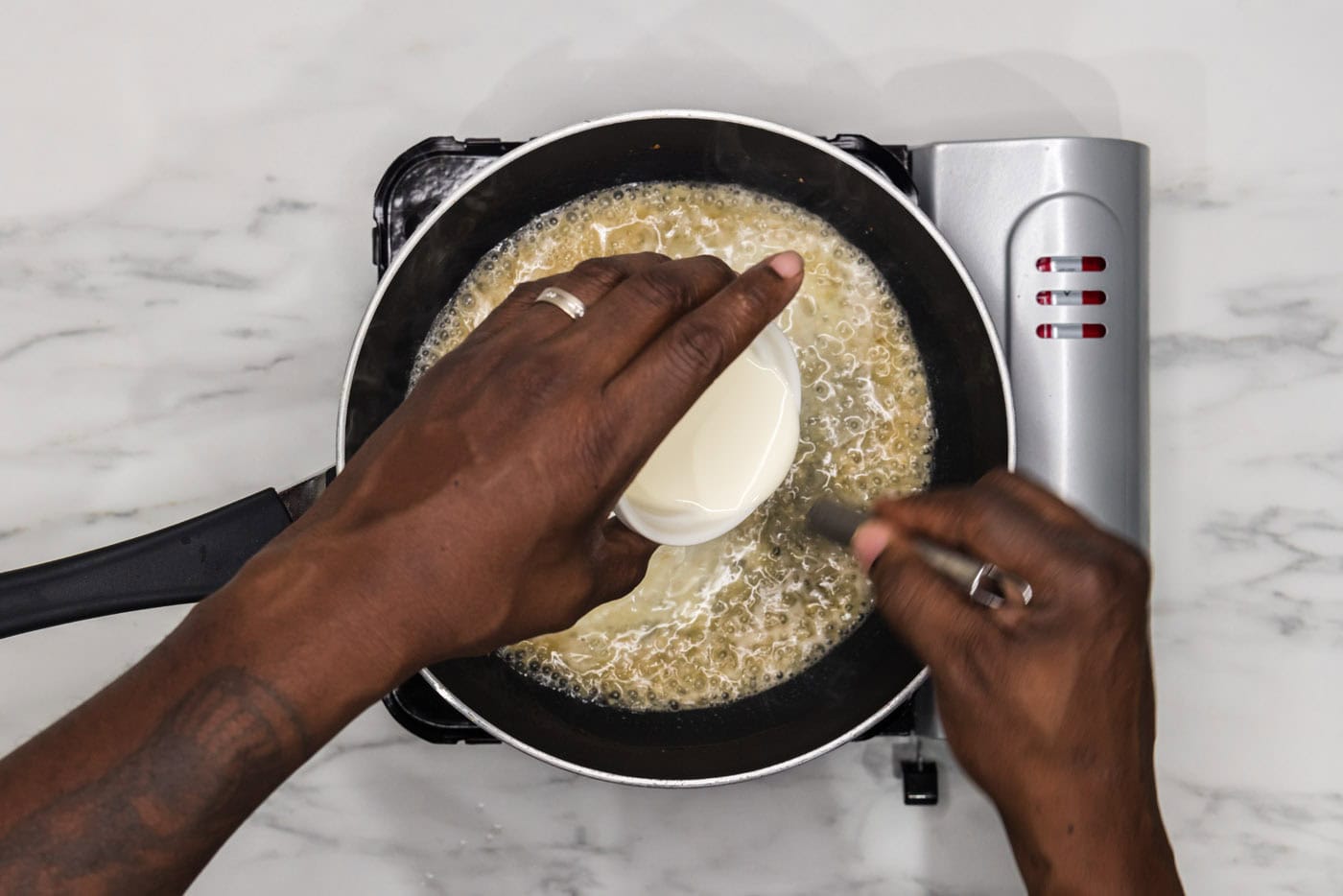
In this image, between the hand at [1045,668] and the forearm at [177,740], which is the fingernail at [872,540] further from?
the forearm at [177,740]

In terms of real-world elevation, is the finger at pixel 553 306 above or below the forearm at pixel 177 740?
above

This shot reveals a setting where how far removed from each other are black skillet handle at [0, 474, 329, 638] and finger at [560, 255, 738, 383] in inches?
9.6

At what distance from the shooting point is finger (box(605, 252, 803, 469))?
17.3 inches

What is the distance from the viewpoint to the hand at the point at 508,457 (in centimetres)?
43

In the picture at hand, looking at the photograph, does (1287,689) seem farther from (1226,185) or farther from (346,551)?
(346,551)

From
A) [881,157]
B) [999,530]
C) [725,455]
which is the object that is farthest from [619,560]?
[881,157]

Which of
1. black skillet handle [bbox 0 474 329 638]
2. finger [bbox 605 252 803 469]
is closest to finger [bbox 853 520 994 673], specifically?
finger [bbox 605 252 803 469]

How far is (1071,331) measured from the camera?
2.09 feet

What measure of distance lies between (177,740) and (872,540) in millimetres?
308

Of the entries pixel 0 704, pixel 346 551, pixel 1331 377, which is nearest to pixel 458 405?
pixel 346 551

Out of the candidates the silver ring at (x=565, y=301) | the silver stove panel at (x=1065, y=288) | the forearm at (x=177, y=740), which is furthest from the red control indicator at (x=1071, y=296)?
the forearm at (x=177, y=740)

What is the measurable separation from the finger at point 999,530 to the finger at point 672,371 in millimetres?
114

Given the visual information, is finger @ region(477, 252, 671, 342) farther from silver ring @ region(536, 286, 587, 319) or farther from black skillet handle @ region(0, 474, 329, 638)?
black skillet handle @ region(0, 474, 329, 638)

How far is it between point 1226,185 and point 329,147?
2.09 feet
